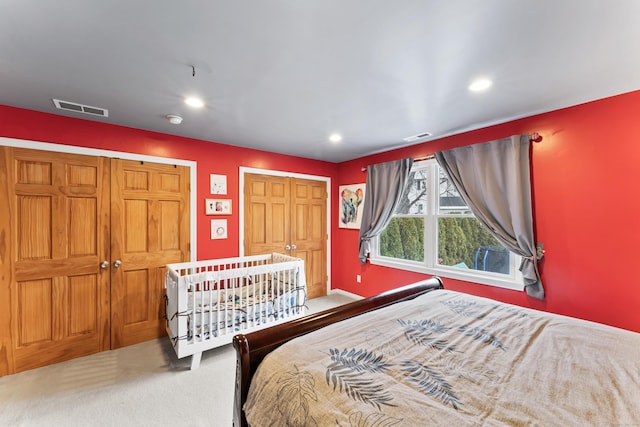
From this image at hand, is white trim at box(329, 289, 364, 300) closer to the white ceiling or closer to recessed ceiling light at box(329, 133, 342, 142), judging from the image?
recessed ceiling light at box(329, 133, 342, 142)

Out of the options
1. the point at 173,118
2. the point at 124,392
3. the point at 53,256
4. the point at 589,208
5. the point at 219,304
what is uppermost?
the point at 173,118

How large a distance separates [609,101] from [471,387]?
A: 2612mm

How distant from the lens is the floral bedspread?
0.89 m

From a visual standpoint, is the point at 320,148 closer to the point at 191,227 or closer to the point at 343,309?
the point at 191,227

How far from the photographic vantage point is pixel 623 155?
207cm

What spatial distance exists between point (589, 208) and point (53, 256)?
4831 mm

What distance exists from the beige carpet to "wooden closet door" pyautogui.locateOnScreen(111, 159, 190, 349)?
0.33 meters

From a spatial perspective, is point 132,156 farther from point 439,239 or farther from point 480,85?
point 439,239

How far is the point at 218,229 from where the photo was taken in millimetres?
3424

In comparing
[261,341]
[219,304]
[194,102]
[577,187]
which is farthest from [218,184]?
[577,187]

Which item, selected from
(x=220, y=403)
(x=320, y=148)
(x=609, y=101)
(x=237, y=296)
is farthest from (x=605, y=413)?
(x=320, y=148)

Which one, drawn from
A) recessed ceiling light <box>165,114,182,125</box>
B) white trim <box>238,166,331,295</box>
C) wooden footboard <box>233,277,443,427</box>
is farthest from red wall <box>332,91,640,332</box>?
recessed ceiling light <box>165,114,182,125</box>

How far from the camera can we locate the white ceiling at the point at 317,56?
1235 mm

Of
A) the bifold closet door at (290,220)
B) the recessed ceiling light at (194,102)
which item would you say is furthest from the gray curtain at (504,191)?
the recessed ceiling light at (194,102)
